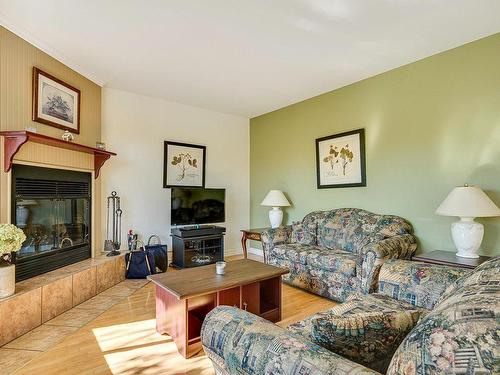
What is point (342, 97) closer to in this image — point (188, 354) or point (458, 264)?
point (458, 264)

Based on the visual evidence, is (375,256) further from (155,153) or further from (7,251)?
(155,153)

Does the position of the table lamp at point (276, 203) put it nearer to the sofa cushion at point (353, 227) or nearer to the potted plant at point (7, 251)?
the sofa cushion at point (353, 227)

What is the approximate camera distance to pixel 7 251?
2.13 m

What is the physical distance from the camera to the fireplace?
2.63 meters

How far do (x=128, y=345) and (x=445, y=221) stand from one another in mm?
3136

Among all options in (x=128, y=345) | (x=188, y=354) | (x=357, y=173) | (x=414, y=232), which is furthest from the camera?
(x=357, y=173)

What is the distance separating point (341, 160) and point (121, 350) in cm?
323

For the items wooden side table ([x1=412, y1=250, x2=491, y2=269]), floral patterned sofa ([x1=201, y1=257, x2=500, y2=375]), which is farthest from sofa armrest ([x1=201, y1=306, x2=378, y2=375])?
wooden side table ([x1=412, y1=250, x2=491, y2=269])

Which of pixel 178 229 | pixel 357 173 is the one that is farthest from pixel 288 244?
pixel 178 229

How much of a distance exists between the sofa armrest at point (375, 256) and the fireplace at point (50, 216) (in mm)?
3083

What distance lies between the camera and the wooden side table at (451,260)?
231 cm

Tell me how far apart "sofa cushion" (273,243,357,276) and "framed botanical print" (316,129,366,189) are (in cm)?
99

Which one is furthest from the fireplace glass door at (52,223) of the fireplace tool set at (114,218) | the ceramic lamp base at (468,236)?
the ceramic lamp base at (468,236)

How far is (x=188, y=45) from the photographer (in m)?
2.76
